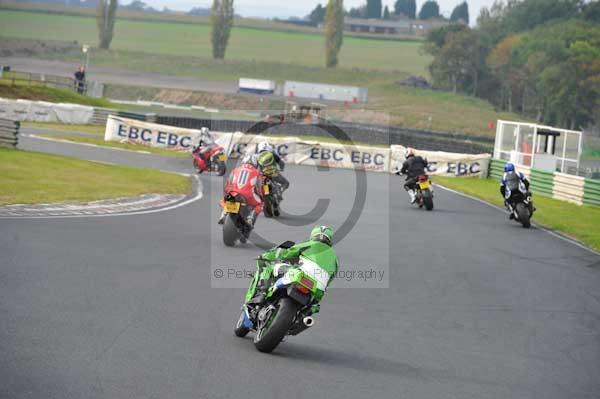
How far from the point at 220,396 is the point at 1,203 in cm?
1114

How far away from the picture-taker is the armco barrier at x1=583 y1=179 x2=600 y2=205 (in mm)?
29828

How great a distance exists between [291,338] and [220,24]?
326ft

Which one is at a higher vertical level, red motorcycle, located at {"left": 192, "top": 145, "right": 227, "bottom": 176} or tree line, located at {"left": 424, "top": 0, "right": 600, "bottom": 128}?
tree line, located at {"left": 424, "top": 0, "right": 600, "bottom": 128}

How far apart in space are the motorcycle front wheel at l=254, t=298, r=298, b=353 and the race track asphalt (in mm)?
114

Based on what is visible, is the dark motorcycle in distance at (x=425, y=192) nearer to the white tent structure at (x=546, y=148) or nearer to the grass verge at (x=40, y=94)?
the white tent structure at (x=546, y=148)

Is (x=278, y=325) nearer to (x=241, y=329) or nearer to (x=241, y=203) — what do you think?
(x=241, y=329)

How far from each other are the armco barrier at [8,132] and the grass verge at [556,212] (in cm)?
1356

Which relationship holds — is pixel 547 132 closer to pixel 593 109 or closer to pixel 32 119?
pixel 32 119

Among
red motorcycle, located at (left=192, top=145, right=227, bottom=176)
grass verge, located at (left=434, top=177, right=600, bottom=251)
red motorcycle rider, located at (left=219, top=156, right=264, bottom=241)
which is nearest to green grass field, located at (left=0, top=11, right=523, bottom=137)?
grass verge, located at (left=434, top=177, right=600, bottom=251)

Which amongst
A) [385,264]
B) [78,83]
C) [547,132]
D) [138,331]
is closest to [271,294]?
[138,331]

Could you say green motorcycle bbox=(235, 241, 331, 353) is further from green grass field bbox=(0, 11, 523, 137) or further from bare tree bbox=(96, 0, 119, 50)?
bare tree bbox=(96, 0, 119, 50)

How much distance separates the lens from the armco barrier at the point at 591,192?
2983 cm

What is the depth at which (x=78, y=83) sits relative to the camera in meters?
56.5

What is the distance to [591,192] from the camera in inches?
1183
